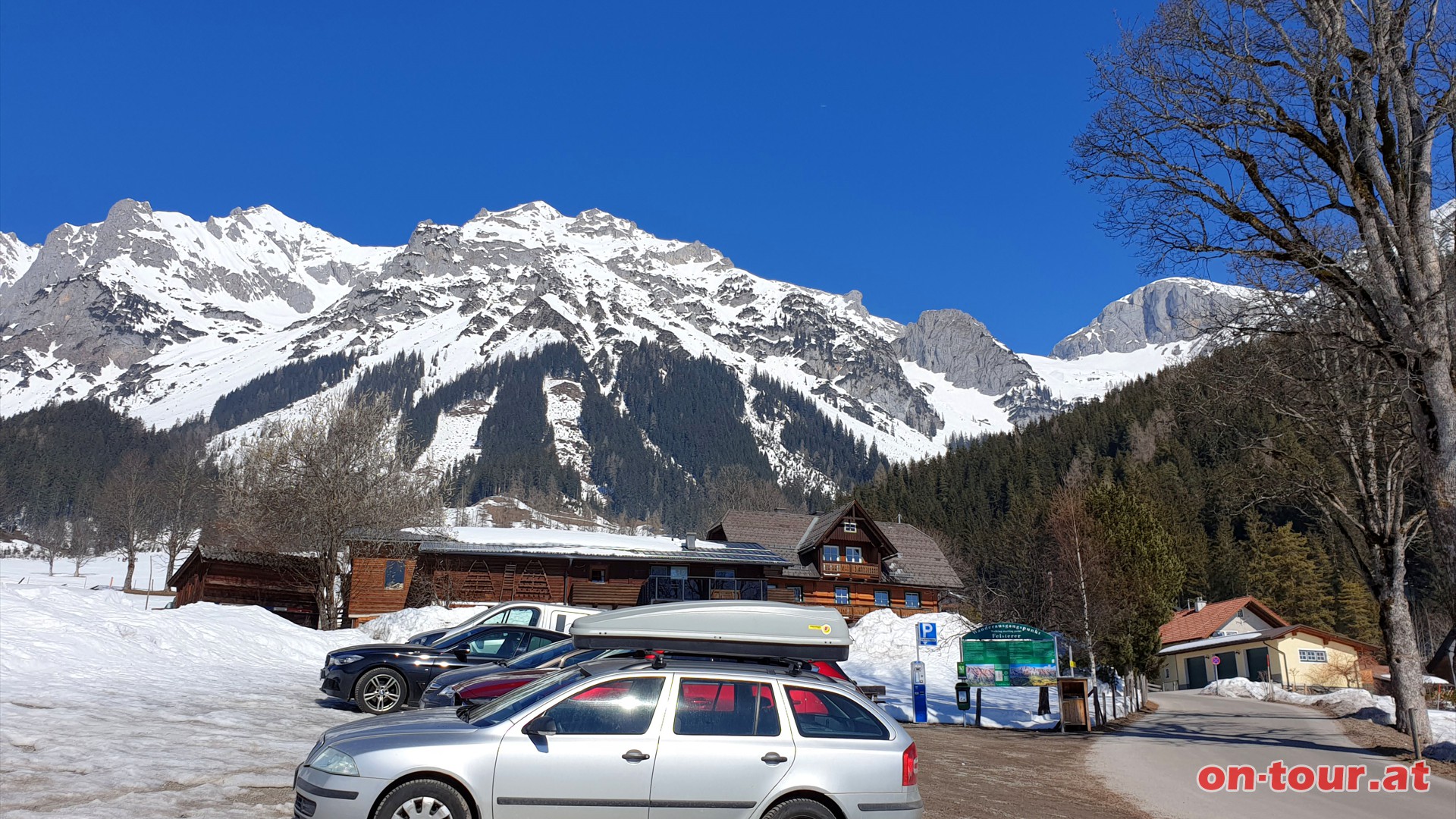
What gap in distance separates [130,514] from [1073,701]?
249 feet

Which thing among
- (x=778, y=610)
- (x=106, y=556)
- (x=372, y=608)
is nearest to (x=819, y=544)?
(x=372, y=608)

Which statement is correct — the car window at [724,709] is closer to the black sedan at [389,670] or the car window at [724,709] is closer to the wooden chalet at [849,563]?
the black sedan at [389,670]

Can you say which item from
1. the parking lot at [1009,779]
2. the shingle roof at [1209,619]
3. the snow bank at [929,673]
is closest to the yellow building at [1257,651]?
the shingle roof at [1209,619]

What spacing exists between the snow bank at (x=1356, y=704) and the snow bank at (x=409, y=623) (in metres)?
26.1

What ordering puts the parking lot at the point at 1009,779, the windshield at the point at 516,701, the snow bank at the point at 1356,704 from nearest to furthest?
the windshield at the point at 516,701 < the parking lot at the point at 1009,779 < the snow bank at the point at 1356,704

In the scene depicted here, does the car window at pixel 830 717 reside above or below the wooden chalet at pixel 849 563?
below

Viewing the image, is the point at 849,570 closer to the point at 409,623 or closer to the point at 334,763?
the point at 409,623

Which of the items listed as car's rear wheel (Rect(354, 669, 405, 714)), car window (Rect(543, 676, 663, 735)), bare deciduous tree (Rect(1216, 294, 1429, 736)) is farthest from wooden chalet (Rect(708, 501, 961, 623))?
car window (Rect(543, 676, 663, 735))

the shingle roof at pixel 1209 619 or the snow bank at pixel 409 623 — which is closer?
the snow bank at pixel 409 623

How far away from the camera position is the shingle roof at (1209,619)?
2484 inches

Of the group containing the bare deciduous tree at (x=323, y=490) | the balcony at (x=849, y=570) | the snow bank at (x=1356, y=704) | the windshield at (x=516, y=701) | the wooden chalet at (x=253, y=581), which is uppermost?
the bare deciduous tree at (x=323, y=490)

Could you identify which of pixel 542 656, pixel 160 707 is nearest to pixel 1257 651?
pixel 542 656

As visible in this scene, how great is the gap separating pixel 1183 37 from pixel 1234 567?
75444 millimetres

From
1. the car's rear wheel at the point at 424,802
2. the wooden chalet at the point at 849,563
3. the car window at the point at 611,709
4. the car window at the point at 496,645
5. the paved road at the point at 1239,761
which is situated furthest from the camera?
the wooden chalet at the point at 849,563
